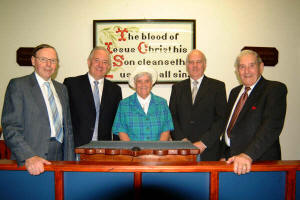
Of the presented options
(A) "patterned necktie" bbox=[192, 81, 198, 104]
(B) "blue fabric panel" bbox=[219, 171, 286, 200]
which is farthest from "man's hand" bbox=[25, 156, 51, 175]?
(A) "patterned necktie" bbox=[192, 81, 198, 104]

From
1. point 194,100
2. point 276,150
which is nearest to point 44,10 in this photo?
point 194,100

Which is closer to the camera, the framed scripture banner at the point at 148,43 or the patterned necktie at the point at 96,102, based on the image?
the patterned necktie at the point at 96,102

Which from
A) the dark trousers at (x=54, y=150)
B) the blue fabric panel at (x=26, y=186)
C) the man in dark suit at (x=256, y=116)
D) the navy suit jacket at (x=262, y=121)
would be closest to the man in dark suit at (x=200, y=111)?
the man in dark suit at (x=256, y=116)

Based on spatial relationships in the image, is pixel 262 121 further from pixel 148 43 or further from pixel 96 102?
pixel 148 43

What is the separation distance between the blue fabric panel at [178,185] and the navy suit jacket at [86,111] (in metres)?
1.19

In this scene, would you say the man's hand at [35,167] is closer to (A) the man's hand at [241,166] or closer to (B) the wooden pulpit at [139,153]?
(B) the wooden pulpit at [139,153]

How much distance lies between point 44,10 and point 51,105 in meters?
2.05

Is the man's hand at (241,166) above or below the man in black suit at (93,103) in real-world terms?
below

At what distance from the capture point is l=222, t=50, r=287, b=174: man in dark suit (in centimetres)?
129

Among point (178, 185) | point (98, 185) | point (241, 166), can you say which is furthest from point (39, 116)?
point (241, 166)

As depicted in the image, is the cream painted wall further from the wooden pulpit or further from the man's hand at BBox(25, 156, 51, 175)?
the man's hand at BBox(25, 156, 51, 175)

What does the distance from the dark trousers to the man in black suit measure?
0.32 m

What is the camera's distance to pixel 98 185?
909 mm

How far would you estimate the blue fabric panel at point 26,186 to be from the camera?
937mm
